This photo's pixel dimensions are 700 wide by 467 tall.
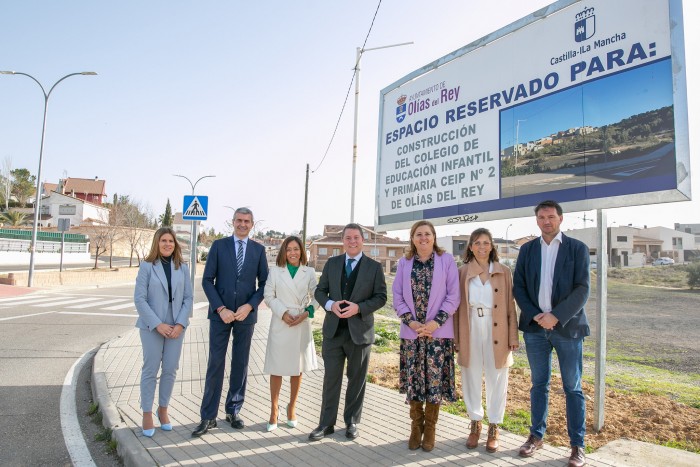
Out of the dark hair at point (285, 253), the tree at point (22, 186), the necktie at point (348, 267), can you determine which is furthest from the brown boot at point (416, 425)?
the tree at point (22, 186)

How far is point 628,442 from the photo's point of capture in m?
3.96

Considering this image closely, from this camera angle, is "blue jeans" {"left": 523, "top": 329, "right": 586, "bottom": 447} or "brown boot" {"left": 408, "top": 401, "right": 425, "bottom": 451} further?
"brown boot" {"left": 408, "top": 401, "right": 425, "bottom": 451}

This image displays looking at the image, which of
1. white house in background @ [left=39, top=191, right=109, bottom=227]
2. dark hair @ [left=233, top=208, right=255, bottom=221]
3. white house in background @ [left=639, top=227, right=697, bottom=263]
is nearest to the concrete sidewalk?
dark hair @ [left=233, top=208, right=255, bottom=221]

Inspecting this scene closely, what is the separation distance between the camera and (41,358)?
7.49 m

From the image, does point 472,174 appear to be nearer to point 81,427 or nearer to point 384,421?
point 384,421

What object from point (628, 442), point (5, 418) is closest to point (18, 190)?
point (5, 418)

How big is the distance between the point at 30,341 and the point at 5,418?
15.6 feet

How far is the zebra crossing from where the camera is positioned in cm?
1300

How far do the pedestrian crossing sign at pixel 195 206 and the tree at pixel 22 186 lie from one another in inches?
3076

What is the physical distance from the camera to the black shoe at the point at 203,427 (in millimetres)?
4043

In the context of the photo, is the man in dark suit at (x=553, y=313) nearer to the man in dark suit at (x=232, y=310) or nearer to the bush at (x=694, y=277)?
the man in dark suit at (x=232, y=310)

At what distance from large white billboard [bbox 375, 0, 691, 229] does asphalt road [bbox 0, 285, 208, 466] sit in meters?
5.25

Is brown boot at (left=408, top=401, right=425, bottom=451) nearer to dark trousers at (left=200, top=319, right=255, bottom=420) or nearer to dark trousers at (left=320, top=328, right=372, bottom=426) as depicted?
dark trousers at (left=320, top=328, right=372, bottom=426)

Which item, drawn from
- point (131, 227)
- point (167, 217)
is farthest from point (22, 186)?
point (131, 227)
